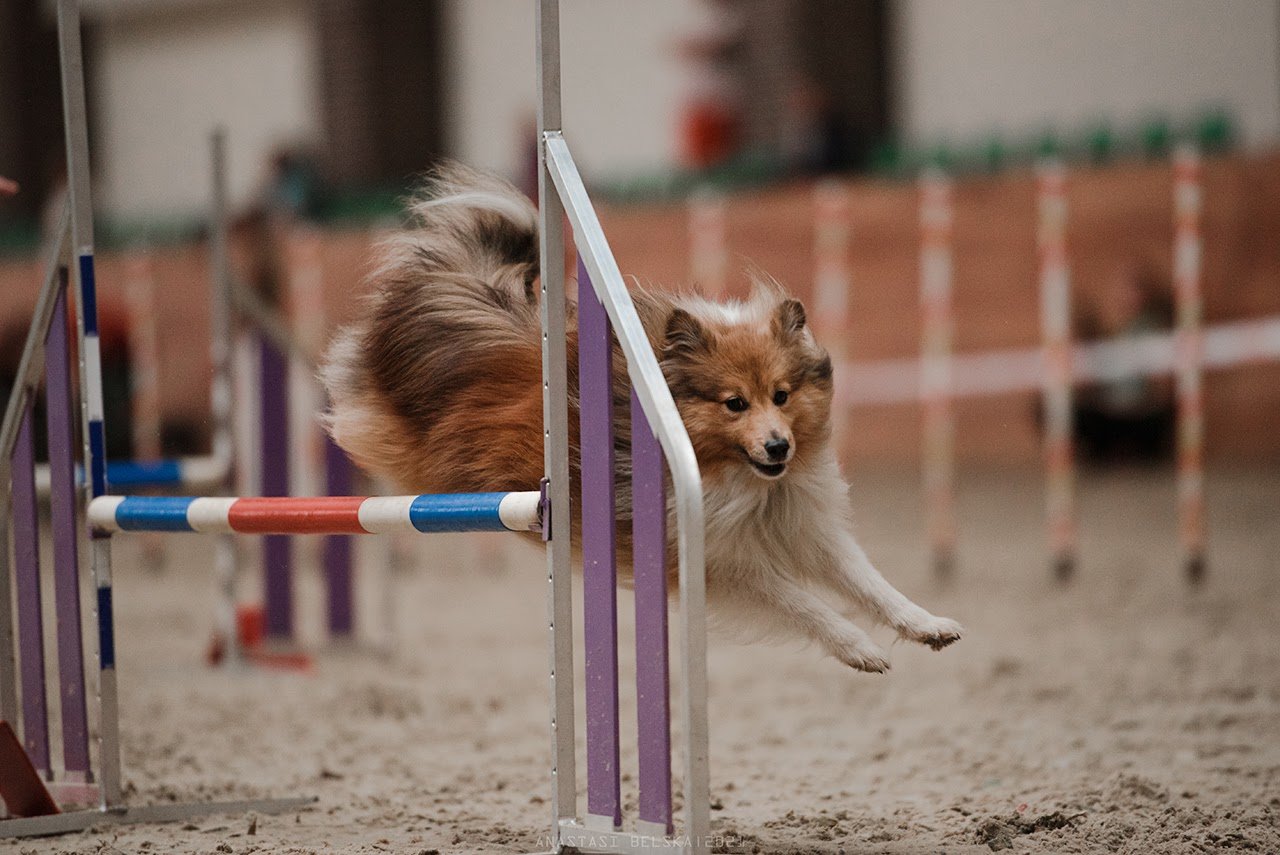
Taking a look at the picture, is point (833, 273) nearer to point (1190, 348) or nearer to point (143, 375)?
point (1190, 348)

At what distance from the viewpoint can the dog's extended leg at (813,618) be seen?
122 inches

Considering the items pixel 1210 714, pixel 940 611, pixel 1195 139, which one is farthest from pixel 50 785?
pixel 1195 139

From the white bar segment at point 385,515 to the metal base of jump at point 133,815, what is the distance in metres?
1.01

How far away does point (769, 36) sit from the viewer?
42.5 ft

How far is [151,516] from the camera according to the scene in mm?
3342

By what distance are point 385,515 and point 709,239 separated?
7.38 meters

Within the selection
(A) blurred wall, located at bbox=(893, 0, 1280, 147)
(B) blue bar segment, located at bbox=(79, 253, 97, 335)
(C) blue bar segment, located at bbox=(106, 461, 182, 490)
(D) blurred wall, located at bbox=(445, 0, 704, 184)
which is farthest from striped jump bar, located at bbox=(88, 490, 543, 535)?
(D) blurred wall, located at bbox=(445, 0, 704, 184)

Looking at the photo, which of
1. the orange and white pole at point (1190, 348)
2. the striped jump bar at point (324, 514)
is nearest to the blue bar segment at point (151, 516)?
the striped jump bar at point (324, 514)

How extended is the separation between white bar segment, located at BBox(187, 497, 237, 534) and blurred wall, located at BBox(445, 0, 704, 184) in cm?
1165

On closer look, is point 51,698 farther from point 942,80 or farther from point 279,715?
point 942,80

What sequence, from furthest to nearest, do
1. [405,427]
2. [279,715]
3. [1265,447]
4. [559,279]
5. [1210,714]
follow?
[1265,447], [279,715], [1210,714], [405,427], [559,279]

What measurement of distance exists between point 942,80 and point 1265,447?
4762 millimetres

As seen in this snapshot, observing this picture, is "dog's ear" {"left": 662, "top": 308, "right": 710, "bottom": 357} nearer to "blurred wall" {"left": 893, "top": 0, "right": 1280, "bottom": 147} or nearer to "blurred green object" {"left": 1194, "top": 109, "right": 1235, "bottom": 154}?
"blurred green object" {"left": 1194, "top": 109, "right": 1235, "bottom": 154}

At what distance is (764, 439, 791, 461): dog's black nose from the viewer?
312 cm
